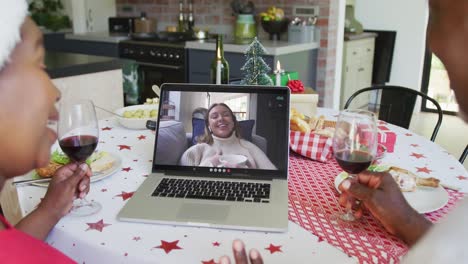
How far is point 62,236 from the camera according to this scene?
38.6 inches

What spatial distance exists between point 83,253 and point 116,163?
1.34 ft

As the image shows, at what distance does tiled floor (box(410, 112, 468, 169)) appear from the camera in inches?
152

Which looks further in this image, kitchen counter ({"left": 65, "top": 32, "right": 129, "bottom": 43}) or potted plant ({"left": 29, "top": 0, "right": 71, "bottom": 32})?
potted plant ({"left": 29, "top": 0, "right": 71, "bottom": 32})

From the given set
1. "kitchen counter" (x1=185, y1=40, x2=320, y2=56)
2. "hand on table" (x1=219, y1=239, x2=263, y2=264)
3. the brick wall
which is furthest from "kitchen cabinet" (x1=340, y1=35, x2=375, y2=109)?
"hand on table" (x1=219, y1=239, x2=263, y2=264)

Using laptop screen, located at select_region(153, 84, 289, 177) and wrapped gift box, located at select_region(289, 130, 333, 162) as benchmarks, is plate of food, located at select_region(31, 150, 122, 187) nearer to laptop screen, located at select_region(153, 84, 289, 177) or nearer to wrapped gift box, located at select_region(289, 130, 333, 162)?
laptop screen, located at select_region(153, 84, 289, 177)

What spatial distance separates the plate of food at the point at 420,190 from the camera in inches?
42.2

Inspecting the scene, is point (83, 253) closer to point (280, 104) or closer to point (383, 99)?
point (280, 104)

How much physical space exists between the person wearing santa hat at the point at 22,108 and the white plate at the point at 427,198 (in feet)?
2.44

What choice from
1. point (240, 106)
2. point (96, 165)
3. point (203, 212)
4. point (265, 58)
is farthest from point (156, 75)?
point (203, 212)

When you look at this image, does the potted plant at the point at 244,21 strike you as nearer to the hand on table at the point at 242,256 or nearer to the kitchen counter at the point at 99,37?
the kitchen counter at the point at 99,37

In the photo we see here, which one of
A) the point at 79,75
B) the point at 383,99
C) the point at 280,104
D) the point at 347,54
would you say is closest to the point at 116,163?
Result: the point at 280,104

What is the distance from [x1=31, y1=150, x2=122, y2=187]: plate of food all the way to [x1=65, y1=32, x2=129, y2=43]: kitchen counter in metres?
3.02

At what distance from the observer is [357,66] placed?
4.86 meters

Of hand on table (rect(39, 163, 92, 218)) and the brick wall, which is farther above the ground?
the brick wall
